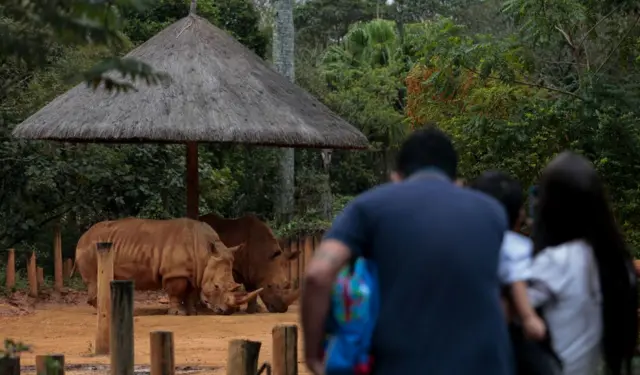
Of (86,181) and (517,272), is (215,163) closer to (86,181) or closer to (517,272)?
(86,181)

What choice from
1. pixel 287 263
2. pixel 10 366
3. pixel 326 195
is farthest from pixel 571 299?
pixel 326 195

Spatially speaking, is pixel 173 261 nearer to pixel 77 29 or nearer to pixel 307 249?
pixel 307 249

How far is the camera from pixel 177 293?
14375 millimetres

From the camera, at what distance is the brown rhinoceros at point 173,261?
1407 centimetres

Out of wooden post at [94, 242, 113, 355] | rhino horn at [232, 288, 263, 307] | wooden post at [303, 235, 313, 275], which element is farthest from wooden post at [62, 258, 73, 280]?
wooden post at [94, 242, 113, 355]

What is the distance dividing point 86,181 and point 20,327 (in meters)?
4.96

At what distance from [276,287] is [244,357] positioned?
7871 mm

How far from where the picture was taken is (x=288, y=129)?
15.2 m

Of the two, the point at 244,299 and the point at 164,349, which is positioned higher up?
the point at 164,349

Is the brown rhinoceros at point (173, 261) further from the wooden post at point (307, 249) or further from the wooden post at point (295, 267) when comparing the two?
the wooden post at point (307, 249)

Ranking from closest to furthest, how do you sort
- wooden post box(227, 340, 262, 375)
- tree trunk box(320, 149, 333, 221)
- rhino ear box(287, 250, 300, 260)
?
wooden post box(227, 340, 262, 375), rhino ear box(287, 250, 300, 260), tree trunk box(320, 149, 333, 221)

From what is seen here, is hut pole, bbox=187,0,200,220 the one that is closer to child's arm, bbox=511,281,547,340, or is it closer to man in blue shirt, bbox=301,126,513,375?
child's arm, bbox=511,281,547,340

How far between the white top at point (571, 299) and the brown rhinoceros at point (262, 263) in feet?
35.6

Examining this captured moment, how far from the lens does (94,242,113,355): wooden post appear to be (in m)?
10.6
